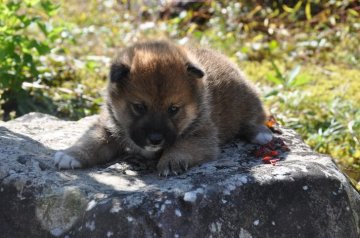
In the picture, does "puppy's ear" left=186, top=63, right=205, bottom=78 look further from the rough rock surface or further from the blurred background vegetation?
the blurred background vegetation

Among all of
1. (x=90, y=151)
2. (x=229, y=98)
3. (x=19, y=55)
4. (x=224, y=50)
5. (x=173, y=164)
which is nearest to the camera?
(x=173, y=164)

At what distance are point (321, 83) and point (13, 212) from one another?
4439mm

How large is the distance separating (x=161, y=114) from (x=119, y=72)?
38 centimetres

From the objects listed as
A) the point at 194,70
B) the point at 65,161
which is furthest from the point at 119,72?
the point at 65,161

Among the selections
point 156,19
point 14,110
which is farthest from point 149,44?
point 156,19

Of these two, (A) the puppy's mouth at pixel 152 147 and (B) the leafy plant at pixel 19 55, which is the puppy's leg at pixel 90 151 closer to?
(A) the puppy's mouth at pixel 152 147

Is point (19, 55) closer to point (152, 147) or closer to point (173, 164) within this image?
point (152, 147)

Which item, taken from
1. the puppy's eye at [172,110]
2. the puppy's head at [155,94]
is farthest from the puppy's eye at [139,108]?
the puppy's eye at [172,110]

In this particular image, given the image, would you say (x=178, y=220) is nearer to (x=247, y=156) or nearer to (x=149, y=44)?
(x=247, y=156)

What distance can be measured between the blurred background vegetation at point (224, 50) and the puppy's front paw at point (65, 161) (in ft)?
6.18

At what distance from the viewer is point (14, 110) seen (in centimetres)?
591

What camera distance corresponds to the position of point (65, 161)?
3.65 meters

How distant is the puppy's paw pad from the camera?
427cm

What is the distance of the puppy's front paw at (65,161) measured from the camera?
3.64 m
